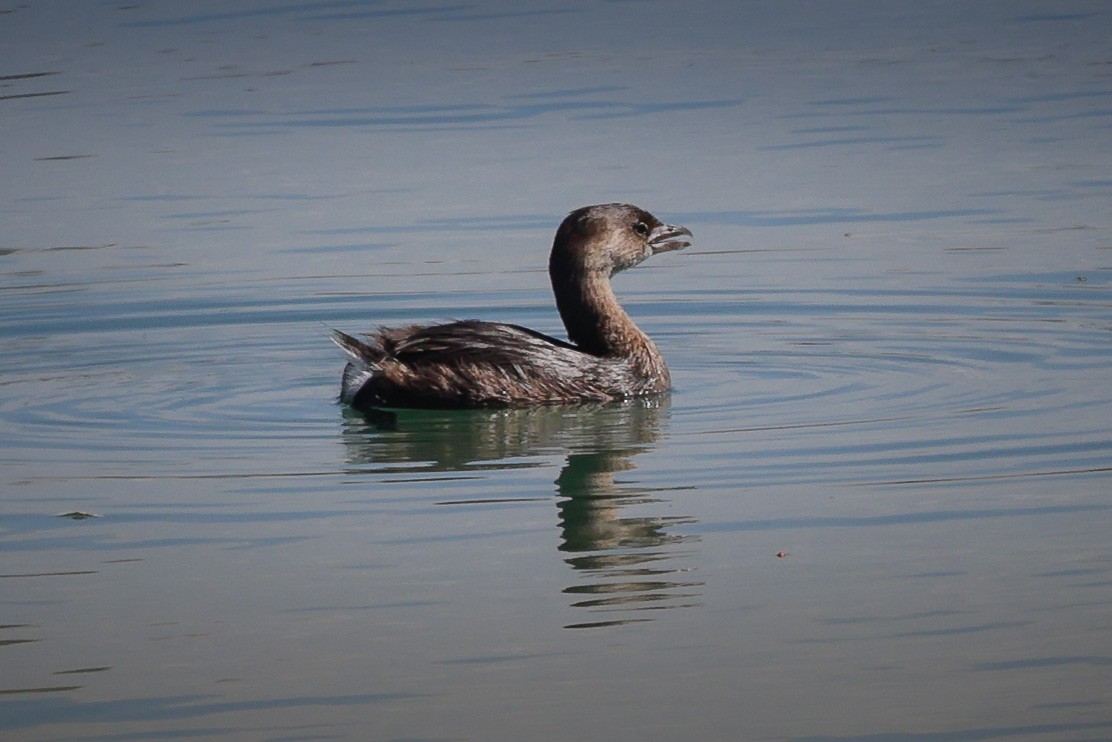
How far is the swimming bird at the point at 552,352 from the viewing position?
35.7ft

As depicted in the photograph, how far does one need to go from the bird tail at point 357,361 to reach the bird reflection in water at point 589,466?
0.20 meters

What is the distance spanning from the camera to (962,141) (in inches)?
752

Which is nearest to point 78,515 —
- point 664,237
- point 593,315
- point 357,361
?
point 357,361

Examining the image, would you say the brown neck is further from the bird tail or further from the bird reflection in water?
the bird tail

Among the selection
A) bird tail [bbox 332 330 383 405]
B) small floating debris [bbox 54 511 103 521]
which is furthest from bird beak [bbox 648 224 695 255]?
small floating debris [bbox 54 511 103 521]

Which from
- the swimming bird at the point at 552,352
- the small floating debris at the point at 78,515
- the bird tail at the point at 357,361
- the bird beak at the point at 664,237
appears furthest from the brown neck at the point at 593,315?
the small floating debris at the point at 78,515

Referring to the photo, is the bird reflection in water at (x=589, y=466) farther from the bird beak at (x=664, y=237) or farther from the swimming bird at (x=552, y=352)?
the bird beak at (x=664, y=237)

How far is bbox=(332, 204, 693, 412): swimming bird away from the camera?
10875 millimetres

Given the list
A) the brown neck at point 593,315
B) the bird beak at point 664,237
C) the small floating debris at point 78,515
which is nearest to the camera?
the small floating debris at point 78,515

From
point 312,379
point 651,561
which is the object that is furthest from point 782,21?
point 651,561

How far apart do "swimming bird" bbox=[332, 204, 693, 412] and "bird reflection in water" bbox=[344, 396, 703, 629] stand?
0.34 feet

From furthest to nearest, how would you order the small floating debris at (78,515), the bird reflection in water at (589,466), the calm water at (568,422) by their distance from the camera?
1. the small floating debris at (78,515)
2. the bird reflection in water at (589,466)
3. the calm water at (568,422)

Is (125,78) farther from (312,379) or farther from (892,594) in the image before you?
(892,594)

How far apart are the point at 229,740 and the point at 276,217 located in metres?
11.2
